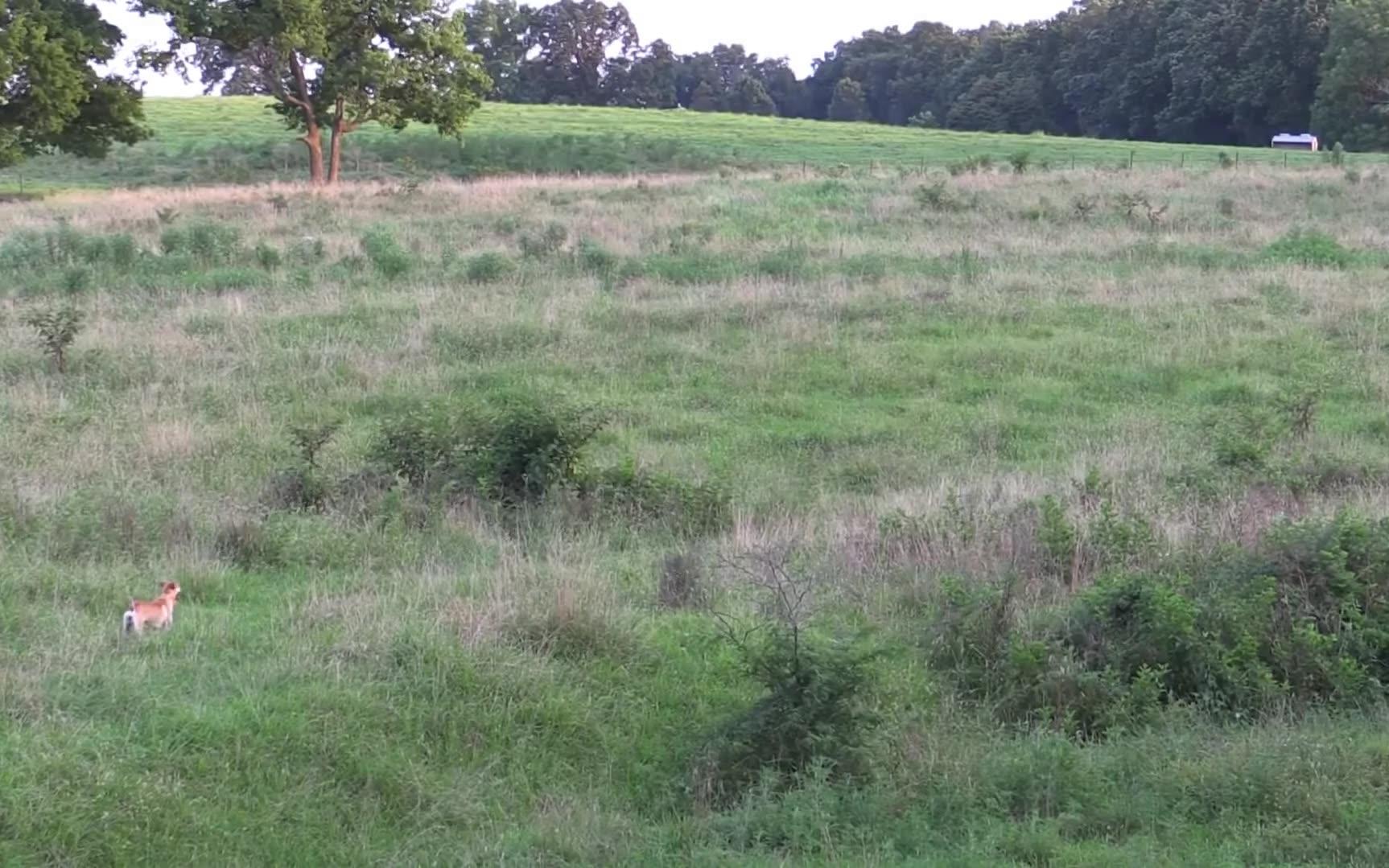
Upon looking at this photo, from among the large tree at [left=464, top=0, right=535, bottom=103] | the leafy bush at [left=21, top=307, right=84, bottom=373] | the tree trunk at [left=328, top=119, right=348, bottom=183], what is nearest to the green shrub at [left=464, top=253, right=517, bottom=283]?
the leafy bush at [left=21, top=307, right=84, bottom=373]

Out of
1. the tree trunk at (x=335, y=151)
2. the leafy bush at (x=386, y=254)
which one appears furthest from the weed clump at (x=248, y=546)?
the tree trunk at (x=335, y=151)

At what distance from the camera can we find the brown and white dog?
5.65 metres

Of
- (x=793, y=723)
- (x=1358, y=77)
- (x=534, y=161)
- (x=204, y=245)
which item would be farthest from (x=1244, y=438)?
(x=1358, y=77)

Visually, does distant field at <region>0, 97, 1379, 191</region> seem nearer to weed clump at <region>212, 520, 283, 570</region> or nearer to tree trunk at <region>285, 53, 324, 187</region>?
tree trunk at <region>285, 53, 324, 187</region>

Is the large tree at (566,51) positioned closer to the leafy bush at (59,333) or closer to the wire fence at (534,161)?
the wire fence at (534,161)

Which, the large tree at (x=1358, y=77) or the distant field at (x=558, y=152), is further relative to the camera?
the large tree at (x=1358, y=77)

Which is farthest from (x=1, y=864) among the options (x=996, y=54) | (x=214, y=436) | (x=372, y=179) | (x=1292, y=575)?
(x=996, y=54)

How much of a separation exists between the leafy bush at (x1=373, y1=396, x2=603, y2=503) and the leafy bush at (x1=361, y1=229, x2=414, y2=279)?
9132 millimetres

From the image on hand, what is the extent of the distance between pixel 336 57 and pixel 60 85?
7.39m

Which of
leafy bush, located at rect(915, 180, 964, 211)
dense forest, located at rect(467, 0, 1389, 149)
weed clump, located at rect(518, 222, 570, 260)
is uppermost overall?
dense forest, located at rect(467, 0, 1389, 149)

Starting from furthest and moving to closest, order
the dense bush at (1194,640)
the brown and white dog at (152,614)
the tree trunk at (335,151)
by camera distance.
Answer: the tree trunk at (335,151), the brown and white dog at (152,614), the dense bush at (1194,640)

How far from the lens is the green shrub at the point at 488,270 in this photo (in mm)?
17219

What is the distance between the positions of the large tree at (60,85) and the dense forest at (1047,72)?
47915 mm

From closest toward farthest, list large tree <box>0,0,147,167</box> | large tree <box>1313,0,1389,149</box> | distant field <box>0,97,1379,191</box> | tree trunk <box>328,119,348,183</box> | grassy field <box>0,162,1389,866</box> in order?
grassy field <box>0,162,1389,866</box>, large tree <box>0,0,147,167</box>, tree trunk <box>328,119,348,183</box>, distant field <box>0,97,1379,191</box>, large tree <box>1313,0,1389,149</box>
